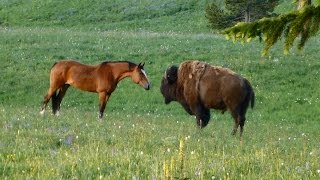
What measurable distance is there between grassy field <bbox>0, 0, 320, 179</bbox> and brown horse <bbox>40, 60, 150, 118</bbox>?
2.26 feet

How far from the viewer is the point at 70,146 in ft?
32.2

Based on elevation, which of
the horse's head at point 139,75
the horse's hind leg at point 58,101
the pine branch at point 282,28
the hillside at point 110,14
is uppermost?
the pine branch at point 282,28

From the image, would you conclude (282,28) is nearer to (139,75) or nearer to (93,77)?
(139,75)

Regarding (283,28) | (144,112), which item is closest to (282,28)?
(283,28)

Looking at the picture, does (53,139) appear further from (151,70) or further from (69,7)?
(69,7)

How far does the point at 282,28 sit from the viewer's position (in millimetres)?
5992

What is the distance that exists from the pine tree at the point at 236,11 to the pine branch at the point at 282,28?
1526 inches

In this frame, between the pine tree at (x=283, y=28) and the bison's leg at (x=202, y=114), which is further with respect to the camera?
the bison's leg at (x=202, y=114)

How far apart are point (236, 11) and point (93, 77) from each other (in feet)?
93.3

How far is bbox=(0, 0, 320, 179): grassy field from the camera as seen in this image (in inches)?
310

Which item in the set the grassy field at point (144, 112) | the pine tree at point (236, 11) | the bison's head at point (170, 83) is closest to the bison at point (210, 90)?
the bison's head at point (170, 83)

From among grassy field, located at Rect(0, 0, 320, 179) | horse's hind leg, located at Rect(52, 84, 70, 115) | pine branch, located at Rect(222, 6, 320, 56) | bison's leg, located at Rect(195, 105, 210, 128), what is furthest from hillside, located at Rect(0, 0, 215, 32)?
pine branch, located at Rect(222, 6, 320, 56)

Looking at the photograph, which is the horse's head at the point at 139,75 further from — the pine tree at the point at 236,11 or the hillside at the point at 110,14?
the hillside at the point at 110,14

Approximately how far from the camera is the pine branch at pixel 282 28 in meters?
5.90
